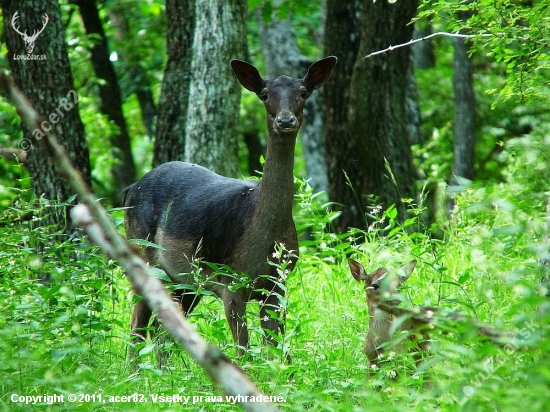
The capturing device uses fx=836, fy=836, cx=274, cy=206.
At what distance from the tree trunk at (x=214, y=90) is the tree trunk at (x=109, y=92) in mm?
7107

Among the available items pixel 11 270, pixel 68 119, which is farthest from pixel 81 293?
pixel 68 119

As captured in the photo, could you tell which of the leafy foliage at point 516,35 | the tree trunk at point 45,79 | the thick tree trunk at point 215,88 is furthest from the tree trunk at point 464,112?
the leafy foliage at point 516,35

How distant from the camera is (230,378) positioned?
2.79 m

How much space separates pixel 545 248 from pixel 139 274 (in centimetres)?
157

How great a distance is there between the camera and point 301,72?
54.3 feet

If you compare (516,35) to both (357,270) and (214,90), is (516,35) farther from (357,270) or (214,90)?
(214,90)

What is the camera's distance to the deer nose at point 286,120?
6184mm

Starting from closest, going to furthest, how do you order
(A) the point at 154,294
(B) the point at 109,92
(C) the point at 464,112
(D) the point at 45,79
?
(A) the point at 154,294 → (D) the point at 45,79 → (C) the point at 464,112 → (B) the point at 109,92

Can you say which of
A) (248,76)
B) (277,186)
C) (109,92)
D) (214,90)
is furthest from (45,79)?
(109,92)

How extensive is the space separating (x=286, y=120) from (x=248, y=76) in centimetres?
104

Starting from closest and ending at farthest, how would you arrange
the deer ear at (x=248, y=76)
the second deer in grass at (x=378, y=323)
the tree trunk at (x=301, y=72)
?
the second deer in grass at (x=378, y=323), the deer ear at (x=248, y=76), the tree trunk at (x=301, y=72)

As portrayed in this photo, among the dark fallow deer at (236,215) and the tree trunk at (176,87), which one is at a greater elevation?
the tree trunk at (176,87)

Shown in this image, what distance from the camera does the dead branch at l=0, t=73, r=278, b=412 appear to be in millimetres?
2797

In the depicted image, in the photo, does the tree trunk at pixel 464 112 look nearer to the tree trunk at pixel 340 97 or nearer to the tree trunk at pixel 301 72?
the tree trunk at pixel 301 72
